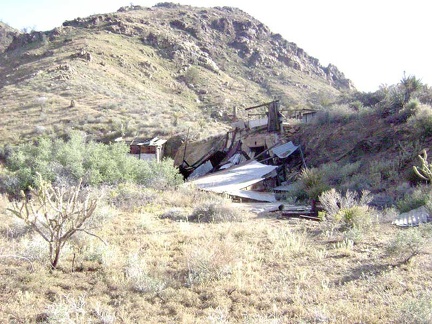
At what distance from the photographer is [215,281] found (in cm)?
556

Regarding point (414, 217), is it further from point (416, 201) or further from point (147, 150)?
point (147, 150)

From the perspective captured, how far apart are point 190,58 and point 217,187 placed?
149 ft

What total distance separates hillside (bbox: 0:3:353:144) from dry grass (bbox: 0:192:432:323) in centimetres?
1730

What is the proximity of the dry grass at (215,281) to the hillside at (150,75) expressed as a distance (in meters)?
17.3

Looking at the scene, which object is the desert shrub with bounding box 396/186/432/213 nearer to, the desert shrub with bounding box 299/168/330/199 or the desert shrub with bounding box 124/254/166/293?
the desert shrub with bounding box 299/168/330/199

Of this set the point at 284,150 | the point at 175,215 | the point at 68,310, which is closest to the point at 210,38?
the point at 284,150

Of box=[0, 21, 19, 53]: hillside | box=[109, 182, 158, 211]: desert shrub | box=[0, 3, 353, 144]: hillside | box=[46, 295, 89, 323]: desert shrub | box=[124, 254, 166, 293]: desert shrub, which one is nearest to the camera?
box=[46, 295, 89, 323]: desert shrub

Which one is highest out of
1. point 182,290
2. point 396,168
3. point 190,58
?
point 190,58

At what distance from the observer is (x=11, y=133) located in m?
24.7

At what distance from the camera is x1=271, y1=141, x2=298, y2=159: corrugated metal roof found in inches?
715

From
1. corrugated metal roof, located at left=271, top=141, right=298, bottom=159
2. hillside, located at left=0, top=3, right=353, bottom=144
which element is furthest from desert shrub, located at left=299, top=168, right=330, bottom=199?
hillside, located at left=0, top=3, right=353, bottom=144

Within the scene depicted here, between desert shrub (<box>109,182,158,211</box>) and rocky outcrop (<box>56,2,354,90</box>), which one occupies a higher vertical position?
rocky outcrop (<box>56,2,354,90</box>)

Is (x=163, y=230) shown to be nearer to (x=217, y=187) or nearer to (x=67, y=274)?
(x=67, y=274)

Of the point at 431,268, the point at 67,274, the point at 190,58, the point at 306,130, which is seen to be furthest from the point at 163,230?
the point at 190,58
